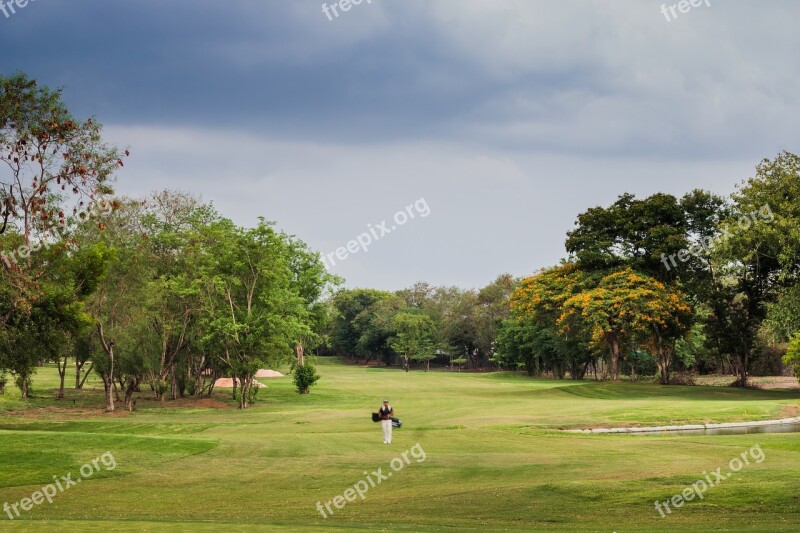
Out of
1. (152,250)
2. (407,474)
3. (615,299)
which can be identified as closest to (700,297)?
(615,299)

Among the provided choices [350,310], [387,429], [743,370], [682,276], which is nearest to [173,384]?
[387,429]

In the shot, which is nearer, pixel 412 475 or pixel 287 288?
pixel 412 475

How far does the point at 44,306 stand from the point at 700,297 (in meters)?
56.5

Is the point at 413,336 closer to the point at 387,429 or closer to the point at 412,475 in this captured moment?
the point at 387,429

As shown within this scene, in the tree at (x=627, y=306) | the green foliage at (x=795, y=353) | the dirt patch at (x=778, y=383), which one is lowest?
the dirt patch at (x=778, y=383)

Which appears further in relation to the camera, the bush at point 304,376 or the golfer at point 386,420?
the bush at point 304,376

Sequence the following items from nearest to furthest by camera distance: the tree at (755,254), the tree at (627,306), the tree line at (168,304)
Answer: the tree line at (168,304)
the tree at (755,254)
the tree at (627,306)

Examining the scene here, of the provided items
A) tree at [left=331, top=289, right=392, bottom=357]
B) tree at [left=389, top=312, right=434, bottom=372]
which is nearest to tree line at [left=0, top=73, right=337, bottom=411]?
tree at [left=389, top=312, right=434, bottom=372]

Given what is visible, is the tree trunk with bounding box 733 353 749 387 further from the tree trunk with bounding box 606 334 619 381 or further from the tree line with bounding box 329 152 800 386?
the tree trunk with bounding box 606 334 619 381

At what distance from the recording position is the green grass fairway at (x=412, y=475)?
64.5 ft

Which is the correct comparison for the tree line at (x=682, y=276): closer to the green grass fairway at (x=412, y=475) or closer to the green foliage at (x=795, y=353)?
the green foliage at (x=795, y=353)

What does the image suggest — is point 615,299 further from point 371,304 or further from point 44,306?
point 371,304

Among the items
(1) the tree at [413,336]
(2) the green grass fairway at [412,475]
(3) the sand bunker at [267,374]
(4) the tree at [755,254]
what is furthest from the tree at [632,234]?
(1) the tree at [413,336]

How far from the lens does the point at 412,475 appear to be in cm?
2592
